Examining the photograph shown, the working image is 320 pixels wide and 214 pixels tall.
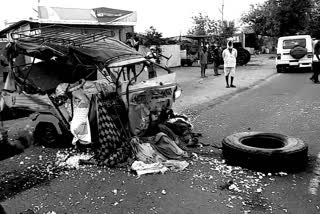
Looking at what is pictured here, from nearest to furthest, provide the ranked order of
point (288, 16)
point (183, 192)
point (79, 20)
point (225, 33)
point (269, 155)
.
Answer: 1. point (183, 192)
2. point (269, 155)
3. point (79, 20)
4. point (225, 33)
5. point (288, 16)

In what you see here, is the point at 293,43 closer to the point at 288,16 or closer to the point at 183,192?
the point at 288,16

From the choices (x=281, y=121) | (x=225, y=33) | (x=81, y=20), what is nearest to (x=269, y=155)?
(x=281, y=121)

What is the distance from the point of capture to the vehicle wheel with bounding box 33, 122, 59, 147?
6270 millimetres

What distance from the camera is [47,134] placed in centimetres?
632

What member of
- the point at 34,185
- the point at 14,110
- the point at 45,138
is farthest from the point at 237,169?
the point at 14,110

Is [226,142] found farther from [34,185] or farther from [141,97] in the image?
[34,185]

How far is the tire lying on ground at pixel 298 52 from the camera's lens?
17250 mm

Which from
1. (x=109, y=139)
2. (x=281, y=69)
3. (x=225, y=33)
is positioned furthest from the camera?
(x=225, y=33)

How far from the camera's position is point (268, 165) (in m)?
4.62

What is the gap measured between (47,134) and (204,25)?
24881mm

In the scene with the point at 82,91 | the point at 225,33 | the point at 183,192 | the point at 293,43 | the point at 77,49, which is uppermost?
the point at 225,33

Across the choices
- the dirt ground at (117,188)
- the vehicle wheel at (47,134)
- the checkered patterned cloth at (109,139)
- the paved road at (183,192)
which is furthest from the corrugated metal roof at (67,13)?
the paved road at (183,192)

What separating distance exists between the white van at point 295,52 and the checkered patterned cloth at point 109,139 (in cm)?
1454

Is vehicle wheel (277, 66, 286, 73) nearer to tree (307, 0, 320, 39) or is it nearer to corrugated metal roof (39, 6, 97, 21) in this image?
corrugated metal roof (39, 6, 97, 21)
